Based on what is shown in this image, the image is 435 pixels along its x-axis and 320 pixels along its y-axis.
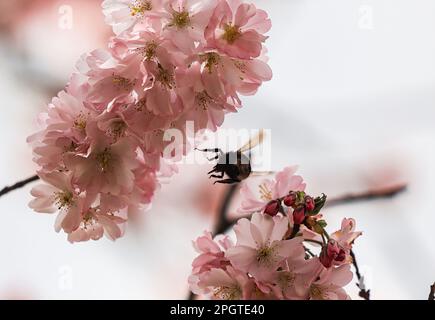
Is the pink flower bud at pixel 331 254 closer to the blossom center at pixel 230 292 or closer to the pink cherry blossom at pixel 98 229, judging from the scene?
the blossom center at pixel 230 292

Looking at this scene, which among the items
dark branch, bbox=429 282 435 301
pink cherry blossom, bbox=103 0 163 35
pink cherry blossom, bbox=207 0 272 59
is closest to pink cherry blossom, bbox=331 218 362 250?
dark branch, bbox=429 282 435 301

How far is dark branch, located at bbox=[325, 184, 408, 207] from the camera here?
1210 mm

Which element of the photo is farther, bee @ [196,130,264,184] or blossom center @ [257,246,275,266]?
bee @ [196,130,264,184]

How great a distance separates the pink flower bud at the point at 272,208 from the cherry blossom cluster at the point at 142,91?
12 centimetres

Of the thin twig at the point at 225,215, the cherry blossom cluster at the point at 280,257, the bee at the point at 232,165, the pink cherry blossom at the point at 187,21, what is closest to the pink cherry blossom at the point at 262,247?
the cherry blossom cluster at the point at 280,257

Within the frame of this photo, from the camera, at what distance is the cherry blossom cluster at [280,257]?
0.62 meters

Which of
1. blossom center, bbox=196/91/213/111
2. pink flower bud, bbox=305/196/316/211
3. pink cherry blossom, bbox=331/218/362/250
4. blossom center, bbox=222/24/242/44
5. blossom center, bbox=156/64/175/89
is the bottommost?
pink cherry blossom, bbox=331/218/362/250

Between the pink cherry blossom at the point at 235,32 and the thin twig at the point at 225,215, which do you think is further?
the thin twig at the point at 225,215

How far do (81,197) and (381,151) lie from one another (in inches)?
37.5

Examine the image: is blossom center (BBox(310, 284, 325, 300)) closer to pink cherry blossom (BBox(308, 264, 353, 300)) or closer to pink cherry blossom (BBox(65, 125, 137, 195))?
pink cherry blossom (BBox(308, 264, 353, 300))

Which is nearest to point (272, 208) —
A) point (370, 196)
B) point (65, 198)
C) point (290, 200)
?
point (290, 200)

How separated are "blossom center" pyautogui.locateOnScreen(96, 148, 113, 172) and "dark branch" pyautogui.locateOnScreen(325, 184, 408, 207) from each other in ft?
2.10

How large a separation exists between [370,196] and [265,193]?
0.68 meters

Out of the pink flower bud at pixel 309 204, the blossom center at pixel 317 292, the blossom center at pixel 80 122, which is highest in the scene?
the blossom center at pixel 80 122
